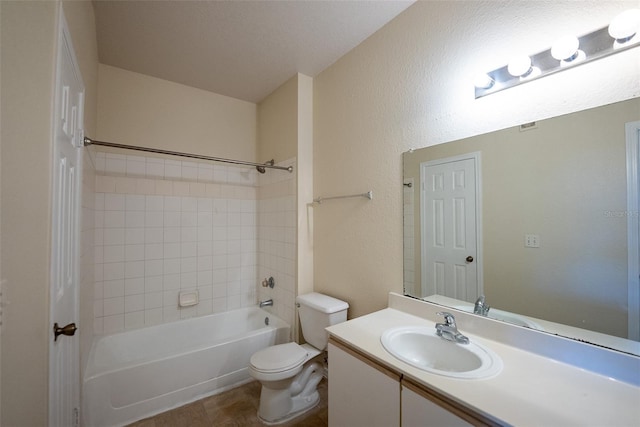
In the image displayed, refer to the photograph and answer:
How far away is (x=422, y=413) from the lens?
887 millimetres

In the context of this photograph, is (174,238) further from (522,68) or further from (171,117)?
(522,68)

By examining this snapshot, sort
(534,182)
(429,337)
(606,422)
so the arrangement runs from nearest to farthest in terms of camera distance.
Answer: (606,422)
(534,182)
(429,337)

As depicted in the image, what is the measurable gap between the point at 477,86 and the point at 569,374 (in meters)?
1.24

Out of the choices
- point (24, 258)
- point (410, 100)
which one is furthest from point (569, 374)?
point (24, 258)

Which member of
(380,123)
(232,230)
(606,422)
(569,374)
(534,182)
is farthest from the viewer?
(232,230)

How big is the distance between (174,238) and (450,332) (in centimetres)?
235

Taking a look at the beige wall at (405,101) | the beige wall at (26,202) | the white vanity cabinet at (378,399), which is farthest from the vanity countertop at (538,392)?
the beige wall at (26,202)

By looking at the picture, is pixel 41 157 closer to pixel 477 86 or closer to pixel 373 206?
pixel 373 206

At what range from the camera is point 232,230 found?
2707 mm

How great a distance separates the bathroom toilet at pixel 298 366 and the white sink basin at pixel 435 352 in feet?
2.10

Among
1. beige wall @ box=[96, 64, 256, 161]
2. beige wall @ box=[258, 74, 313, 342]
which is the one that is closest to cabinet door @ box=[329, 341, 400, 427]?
beige wall @ box=[258, 74, 313, 342]

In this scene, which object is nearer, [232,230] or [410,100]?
[410,100]

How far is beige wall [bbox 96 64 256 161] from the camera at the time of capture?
85.3 inches

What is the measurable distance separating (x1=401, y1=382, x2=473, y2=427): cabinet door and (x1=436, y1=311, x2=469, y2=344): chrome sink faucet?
0.36 metres
